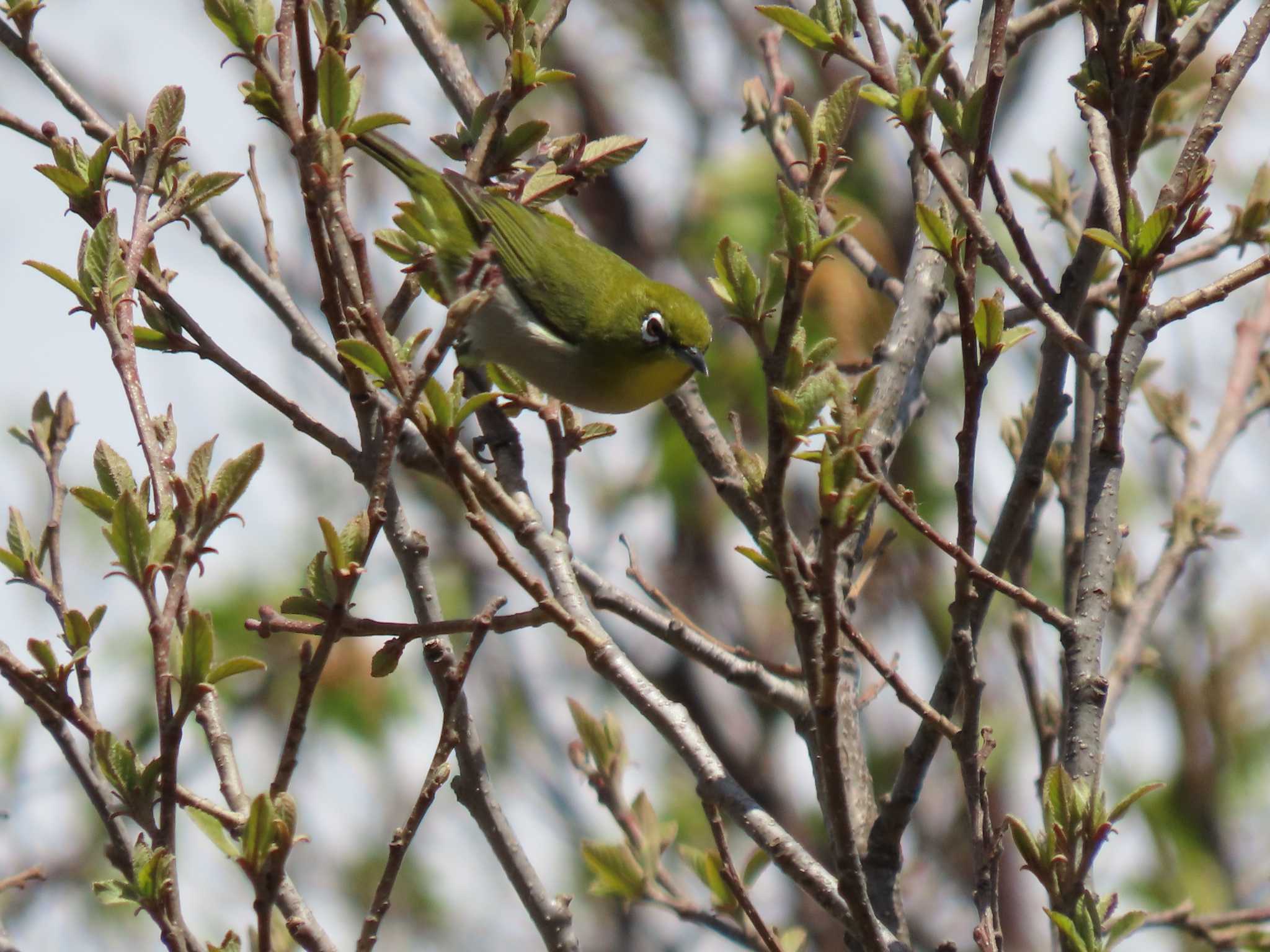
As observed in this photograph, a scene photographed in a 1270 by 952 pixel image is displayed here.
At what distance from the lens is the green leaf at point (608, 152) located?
3.30 metres

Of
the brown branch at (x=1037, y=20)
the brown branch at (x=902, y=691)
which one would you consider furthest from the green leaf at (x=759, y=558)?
the brown branch at (x=1037, y=20)

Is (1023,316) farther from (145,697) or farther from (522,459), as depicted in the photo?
(145,697)

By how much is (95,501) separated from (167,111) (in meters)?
0.79

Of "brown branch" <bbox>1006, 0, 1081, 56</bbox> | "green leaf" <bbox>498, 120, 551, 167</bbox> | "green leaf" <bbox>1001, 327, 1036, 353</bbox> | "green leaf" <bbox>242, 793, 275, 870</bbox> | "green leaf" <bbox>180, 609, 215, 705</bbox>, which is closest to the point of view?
"green leaf" <bbox>242, 793, 275, 870</bbox>

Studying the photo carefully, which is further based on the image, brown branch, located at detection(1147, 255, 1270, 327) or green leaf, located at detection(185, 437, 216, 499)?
brown branch, located at detection(1147, 255, 1270, 327)

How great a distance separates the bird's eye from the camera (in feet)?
17.5

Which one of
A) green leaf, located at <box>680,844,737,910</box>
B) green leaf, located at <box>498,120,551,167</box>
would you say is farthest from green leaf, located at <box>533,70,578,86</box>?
green leaf, located at <box>680,844,737,910</box>

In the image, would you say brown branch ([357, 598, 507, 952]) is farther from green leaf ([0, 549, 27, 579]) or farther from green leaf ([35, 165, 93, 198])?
green leaf ([35, 165, 93, 198])

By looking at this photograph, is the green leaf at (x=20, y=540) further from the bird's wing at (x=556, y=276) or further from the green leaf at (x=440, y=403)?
the bird's wing at (x=556, y=276)

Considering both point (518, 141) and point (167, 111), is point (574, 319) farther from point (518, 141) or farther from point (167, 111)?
point (167, 111)

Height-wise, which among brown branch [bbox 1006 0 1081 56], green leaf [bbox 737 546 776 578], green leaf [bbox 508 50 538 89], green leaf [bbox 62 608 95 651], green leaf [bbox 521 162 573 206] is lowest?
green leaf [bbox 62 608 95 651]

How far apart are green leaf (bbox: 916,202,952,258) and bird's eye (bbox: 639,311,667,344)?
2987mm

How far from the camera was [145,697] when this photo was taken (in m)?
7.95

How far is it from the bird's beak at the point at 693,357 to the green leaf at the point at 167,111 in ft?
9.51
